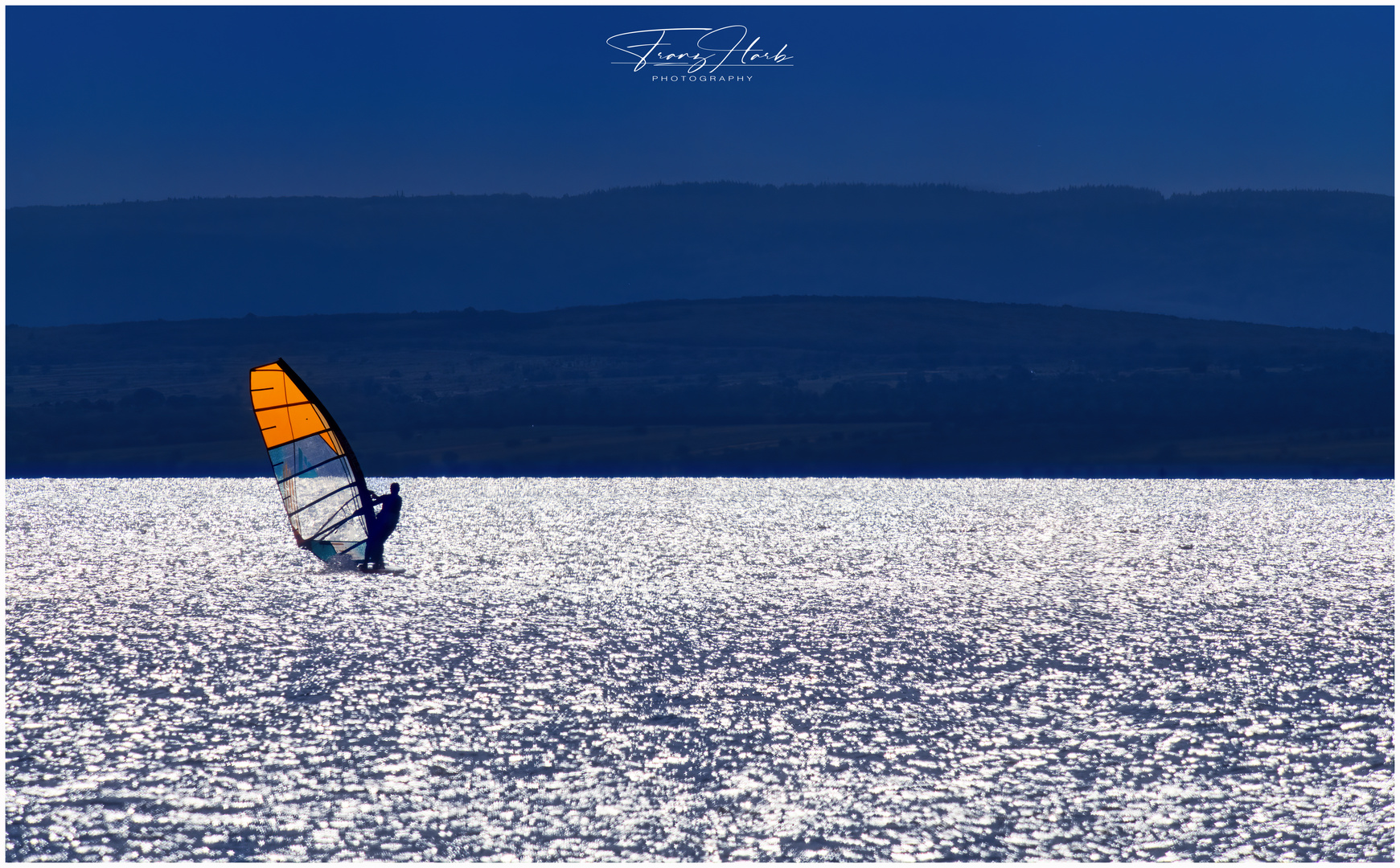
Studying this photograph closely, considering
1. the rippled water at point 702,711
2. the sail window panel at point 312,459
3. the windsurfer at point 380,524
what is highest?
the sail window panel at point 312,459

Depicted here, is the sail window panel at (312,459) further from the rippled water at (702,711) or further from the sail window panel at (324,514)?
the rippled water at (702,711)

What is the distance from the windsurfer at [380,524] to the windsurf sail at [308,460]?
0.33 meters

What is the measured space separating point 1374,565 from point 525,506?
56443mm

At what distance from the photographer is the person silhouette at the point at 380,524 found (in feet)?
109

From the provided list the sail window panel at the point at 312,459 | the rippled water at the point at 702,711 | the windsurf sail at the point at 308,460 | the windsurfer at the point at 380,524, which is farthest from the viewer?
the sail window panel at the point at 312,459

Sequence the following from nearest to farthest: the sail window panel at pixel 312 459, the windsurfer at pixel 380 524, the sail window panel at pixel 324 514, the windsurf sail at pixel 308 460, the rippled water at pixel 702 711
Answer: the rippled water at pixel 702 711 < the windsurfer at pixel 380 524 < the windsurf sail at pixel 308 460 < the sail window panel at pixel 312 459 < the sail window panel at pixel 324 514

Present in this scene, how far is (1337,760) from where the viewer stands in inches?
A: 570

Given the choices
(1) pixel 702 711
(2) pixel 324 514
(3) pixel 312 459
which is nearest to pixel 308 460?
(3) pixel 312 459

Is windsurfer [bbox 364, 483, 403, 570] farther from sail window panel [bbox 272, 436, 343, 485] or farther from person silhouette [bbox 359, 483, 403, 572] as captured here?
sail window panel [bbox 272, 436, 343, 485]

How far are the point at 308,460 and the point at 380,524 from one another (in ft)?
7.89

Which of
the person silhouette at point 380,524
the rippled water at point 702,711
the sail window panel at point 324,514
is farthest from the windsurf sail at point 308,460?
the rippled water at point 702,711

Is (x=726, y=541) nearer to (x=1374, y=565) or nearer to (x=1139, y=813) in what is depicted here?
(x=1374, y=565)

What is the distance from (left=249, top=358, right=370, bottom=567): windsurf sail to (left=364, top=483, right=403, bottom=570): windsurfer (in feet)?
1.08

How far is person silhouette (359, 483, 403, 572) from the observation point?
1312 inches
